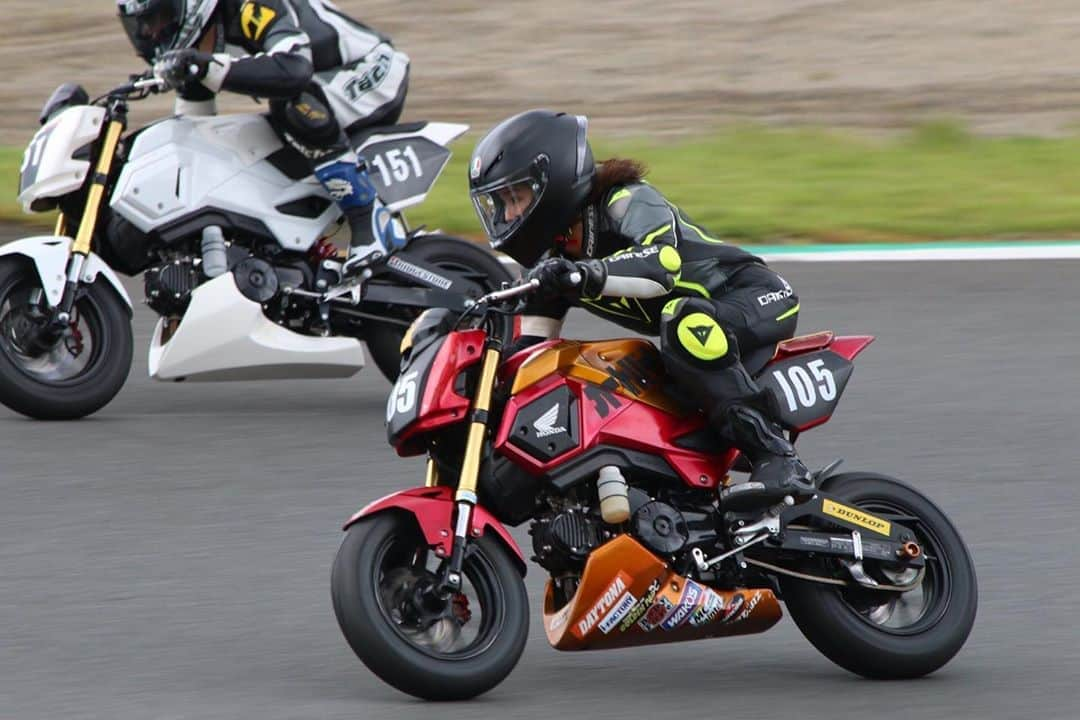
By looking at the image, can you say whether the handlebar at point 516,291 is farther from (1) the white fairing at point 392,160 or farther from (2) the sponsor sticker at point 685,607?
(1) the white fairing at point 392,160

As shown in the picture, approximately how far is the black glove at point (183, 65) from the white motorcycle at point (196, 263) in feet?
0.48

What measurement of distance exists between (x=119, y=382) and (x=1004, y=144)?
8.98 m

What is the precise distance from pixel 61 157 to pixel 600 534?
158 inches

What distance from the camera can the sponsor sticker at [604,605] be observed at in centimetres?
510

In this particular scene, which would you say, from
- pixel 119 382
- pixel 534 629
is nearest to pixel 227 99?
pixel 119 382

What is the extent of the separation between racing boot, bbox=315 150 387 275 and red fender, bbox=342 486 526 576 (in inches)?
150

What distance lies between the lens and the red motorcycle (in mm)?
4973

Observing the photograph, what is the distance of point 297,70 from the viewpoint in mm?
8602

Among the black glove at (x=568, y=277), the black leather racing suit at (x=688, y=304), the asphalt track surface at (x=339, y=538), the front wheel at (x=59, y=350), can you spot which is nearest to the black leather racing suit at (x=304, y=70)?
the front wheel at (x=59, y=350)

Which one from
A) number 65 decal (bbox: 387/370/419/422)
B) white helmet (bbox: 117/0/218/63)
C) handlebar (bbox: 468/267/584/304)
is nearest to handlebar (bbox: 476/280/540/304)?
handlebar (bbox: 468/267/584/304)

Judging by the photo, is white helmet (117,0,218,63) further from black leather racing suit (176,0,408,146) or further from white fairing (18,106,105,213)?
white fairing (18,106,105,213)

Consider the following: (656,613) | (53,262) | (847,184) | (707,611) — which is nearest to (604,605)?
(656,613)

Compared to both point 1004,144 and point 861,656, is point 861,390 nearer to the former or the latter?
point 861,656

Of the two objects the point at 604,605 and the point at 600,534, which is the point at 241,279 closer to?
the point at 600,534
